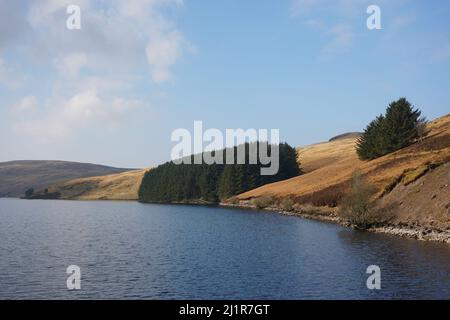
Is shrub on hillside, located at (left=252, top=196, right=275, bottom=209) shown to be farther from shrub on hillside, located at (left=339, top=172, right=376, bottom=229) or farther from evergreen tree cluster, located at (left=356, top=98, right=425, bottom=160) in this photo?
shrub on hillside, located at (left=339, top=172, right=376, bottom=229)

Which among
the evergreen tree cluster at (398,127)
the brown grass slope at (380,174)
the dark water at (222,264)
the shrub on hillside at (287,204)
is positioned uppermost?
the evergreen tree cluster at (398,127)

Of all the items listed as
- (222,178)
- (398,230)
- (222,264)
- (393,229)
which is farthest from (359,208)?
(222,178)

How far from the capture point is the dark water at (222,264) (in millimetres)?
33188

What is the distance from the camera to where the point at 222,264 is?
4347 cm

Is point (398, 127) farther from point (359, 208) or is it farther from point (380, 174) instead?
point (359, 208)

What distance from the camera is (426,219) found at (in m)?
64.1

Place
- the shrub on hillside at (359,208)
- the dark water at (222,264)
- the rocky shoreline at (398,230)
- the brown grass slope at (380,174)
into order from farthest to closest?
the brown grass slope at (380,174) → the shrub on hillside at (359,208) → the rocky shoreline at (398,230) → the dark water at (222,264)

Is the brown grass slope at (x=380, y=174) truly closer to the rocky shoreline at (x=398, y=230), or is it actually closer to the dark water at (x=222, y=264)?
the rocky shoreline at (x=398, y=230)

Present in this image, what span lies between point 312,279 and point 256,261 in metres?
9.23

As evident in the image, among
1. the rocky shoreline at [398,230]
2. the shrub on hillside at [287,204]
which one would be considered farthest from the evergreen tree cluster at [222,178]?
the rocky shoreline at [398,230]

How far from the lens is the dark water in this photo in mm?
33188

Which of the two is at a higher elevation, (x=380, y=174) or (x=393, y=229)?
(x=380, y=174)
